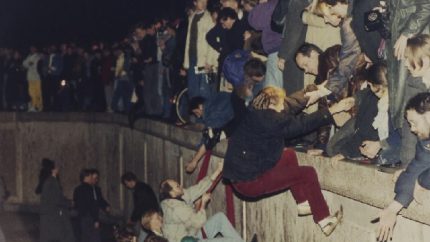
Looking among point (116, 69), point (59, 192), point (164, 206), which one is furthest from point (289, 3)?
point (116, 69)

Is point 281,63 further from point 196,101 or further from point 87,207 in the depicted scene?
point 87,207

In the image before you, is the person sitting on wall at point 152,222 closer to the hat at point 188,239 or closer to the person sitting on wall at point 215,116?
the hat at point 188,239

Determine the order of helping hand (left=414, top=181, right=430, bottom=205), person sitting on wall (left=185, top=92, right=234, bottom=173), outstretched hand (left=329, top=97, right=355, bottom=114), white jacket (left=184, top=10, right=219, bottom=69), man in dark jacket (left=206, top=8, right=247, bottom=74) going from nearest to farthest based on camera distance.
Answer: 1. helping hand (left=414, top=181, right=430, bottom=205)
2. outstretched hand (left=329, top=97, right=355, bottom=114)
3. man in dark jacket (left=206, top=8, right=247, bottom=74)
4. person sitting on wall (left=185, top=92, right=234, bottom=173)
5. white jacket (left=184, top=10, right=219, bottom=69)

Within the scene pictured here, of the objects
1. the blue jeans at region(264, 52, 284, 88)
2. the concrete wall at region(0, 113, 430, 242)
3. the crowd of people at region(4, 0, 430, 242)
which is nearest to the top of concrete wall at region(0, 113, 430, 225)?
the concrete wall at region(0, 113, 430, 242)

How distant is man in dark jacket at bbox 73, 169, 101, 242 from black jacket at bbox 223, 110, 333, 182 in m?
8.17

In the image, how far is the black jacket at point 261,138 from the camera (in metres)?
11.1

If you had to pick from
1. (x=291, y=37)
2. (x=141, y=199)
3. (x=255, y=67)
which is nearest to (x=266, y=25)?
(x=255, y=67)

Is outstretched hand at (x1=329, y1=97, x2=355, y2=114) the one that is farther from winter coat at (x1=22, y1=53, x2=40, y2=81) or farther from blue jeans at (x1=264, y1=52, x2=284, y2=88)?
winter coat at (x1=22, y1=53, x2=40, y2=81)

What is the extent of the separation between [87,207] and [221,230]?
6.94 meters

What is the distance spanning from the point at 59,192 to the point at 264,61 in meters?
6.82

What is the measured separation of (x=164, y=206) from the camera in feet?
43.6

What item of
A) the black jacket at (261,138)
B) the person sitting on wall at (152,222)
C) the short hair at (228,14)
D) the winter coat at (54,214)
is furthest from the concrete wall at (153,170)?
the winter coat at (54,214)

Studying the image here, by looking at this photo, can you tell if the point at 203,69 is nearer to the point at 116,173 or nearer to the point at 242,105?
the point at 242,105

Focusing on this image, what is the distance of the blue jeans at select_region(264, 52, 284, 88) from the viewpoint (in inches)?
506
